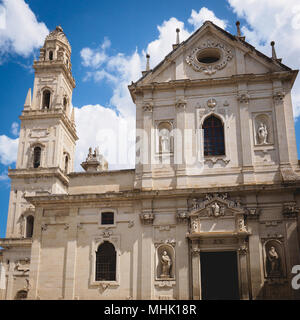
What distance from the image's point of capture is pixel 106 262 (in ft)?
79.4

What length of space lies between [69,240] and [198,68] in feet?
42.0

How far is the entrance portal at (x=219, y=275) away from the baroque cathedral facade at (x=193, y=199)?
0.06 meters

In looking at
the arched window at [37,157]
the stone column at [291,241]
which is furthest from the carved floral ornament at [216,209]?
the arched window at [37,157]

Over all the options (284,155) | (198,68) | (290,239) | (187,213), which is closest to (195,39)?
(198,68)

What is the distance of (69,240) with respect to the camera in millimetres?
24797

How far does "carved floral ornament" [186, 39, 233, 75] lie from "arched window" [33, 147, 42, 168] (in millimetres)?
25063

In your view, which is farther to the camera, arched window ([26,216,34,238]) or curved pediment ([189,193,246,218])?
arched window ([26,216,34,238])

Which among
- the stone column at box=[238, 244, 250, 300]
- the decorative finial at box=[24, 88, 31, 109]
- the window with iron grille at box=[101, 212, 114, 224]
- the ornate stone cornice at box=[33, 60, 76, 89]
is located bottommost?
the stone column at box=[238, 244, 250, 300]

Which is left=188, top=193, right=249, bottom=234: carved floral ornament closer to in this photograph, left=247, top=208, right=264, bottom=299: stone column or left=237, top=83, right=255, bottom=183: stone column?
left=247, top=208, right=264, bottom=299: stone column

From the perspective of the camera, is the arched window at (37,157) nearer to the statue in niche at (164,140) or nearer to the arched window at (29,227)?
the arched window at (29,227)

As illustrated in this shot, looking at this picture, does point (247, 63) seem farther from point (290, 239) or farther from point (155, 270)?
point (155, 270)

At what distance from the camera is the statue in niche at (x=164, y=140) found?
25772 mm

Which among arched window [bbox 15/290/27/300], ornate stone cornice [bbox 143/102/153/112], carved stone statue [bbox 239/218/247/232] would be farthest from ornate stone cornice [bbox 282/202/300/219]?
arched window [bbox 15/290/27/300]

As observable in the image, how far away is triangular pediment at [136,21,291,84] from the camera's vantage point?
26.3 metres
